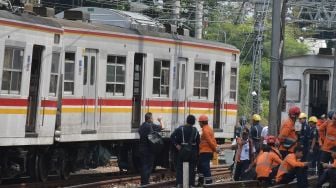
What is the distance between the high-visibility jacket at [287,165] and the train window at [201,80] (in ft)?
20.7

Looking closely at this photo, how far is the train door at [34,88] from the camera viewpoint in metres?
18.9

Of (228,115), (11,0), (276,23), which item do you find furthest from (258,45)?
(11,0)

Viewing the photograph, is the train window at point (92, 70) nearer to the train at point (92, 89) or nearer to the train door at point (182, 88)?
the train at point (92, 89)

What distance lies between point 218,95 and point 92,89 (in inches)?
245

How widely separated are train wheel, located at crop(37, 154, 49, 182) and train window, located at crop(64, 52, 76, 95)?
4.89 ft

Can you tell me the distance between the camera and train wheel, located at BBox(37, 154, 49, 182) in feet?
64.5

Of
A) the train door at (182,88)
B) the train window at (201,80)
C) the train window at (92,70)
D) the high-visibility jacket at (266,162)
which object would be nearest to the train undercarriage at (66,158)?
the train door at (182,88)

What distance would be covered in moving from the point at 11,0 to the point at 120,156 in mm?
5152

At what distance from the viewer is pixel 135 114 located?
22.7 meters

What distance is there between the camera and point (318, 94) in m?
32.2

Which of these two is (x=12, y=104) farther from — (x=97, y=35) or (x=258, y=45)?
(x=258, y=45)

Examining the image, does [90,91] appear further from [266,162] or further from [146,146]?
[266,162]

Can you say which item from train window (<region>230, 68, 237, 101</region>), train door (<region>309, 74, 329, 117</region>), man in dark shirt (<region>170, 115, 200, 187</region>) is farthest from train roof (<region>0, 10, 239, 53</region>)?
train door (<region>309, 74, 329, 117</region>)

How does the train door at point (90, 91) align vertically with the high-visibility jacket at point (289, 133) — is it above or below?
above
